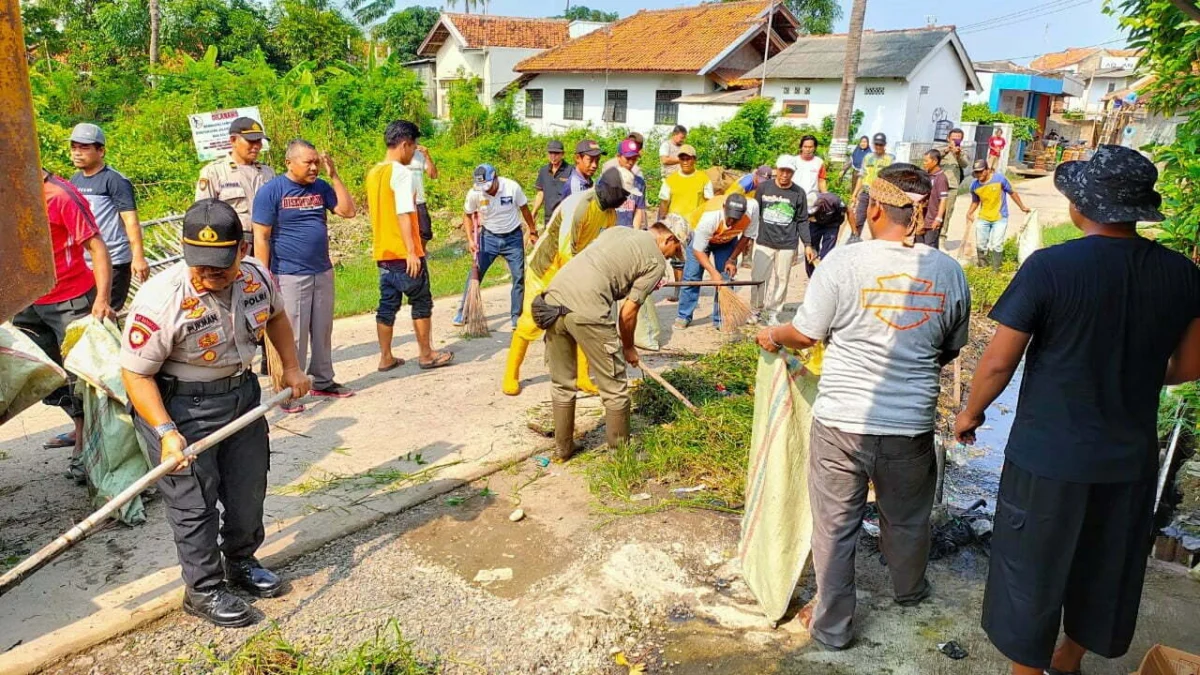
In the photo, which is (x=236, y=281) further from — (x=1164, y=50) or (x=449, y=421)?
(x=1164, y=50)

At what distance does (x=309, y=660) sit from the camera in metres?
3.24

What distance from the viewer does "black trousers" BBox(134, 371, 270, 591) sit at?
10.8ft

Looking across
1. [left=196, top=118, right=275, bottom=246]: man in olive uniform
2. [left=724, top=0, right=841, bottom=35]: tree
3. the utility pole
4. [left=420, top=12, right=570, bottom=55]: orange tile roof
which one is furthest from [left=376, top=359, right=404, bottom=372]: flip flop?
[left=724, top=0, right=841, bottom=35]: tree

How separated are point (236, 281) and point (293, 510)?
1.66 meters

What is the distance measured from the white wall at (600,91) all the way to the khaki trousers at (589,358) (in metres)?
24.3

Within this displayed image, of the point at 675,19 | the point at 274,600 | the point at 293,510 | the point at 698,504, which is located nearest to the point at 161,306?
the point at 274,600

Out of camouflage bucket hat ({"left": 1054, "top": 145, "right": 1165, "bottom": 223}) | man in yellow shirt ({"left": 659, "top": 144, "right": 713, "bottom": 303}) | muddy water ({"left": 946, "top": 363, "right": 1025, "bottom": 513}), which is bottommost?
muddy water ({"left": 946, "top": 363, "right": 1025, "bottom": 513})

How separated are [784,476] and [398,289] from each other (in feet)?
13.1

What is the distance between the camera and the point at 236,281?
11.0 feet

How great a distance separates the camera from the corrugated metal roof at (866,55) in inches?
1025

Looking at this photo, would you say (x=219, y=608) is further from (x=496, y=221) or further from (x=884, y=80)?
(x=884, y=80)

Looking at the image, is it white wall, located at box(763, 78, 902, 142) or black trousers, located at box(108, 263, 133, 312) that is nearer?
black trousers, located at box(108, 263, 133, 312)

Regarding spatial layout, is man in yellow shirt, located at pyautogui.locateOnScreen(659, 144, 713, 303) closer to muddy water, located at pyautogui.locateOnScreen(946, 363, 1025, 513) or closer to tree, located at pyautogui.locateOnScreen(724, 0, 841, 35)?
muddy water, located at pyautogui.locateOnScreen(946, 363, 1025, 513)

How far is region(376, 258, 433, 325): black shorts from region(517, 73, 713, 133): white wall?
2265 centimetres
